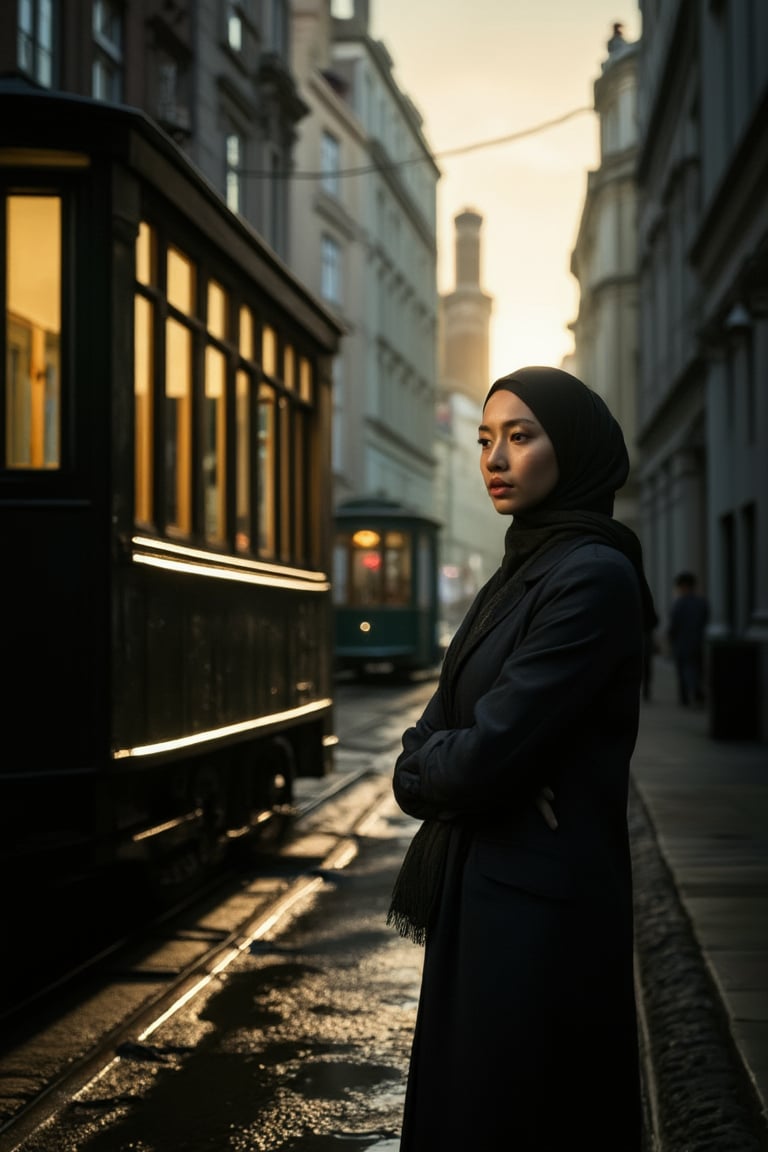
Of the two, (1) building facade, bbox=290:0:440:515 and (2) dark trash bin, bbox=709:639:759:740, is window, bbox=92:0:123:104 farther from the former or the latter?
(1) building facade, bbox=290:0:440:515

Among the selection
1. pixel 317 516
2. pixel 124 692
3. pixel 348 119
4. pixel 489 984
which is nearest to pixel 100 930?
pixel 124 692

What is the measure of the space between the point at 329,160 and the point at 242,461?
40.4 m

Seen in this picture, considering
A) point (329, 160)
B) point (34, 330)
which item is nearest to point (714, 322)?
point (34, 330)

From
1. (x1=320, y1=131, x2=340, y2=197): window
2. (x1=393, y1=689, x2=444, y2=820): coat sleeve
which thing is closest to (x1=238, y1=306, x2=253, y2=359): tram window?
(x1=393, y1=689, x2=444, y2=820): coat sleeve

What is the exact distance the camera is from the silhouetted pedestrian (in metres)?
21.9

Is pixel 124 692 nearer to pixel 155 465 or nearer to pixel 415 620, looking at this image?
pixel 155 465

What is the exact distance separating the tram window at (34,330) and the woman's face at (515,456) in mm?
4008

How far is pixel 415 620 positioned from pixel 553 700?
1126 inches

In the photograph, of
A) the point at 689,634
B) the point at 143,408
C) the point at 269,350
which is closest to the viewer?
the point at 143,408

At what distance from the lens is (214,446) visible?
27.6ft

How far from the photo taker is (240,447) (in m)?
8.98

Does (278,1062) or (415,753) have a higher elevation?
(415,753)

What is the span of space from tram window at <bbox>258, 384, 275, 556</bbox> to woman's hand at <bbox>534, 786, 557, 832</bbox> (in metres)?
6.78

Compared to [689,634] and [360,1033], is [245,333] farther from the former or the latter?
[689,634]
